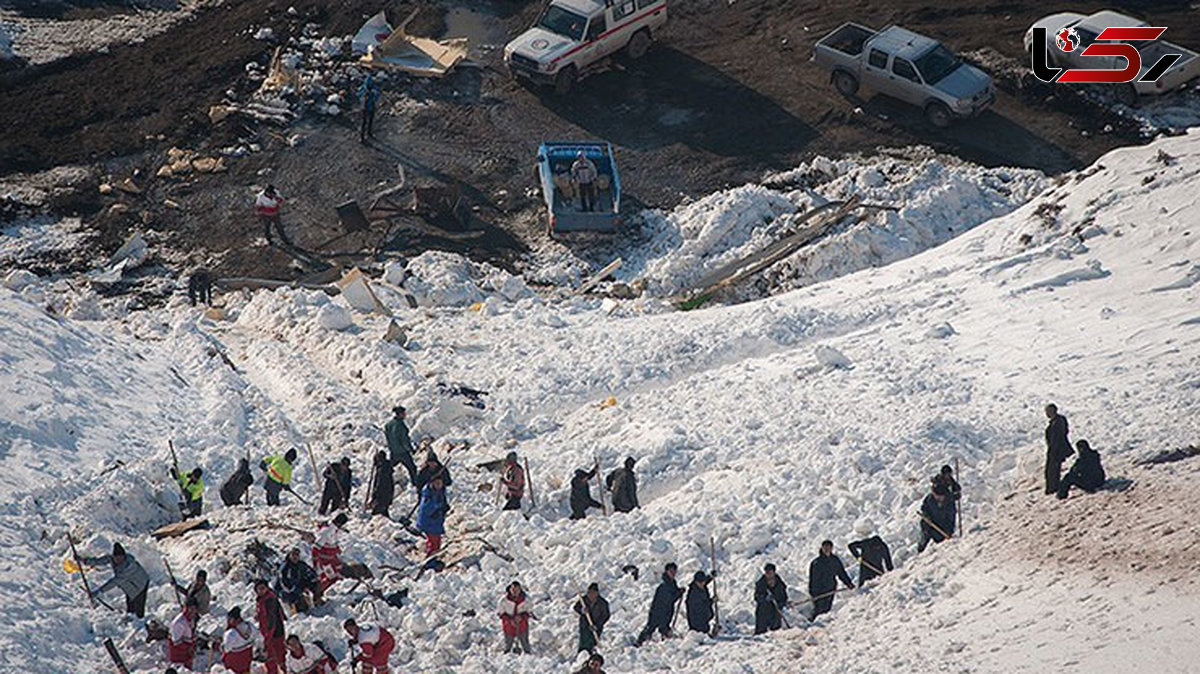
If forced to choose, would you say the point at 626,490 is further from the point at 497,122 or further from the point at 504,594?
the point at 497,122

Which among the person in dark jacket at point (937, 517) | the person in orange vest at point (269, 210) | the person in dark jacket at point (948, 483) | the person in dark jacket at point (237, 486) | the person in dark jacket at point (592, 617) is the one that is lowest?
the person in orange vest at point (269, 210)

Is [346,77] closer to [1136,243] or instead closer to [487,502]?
[487,502]

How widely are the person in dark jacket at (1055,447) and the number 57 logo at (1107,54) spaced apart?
14.0 m

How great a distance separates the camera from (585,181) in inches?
1006

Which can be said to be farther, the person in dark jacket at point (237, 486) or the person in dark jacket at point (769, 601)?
the person in dark jacket at point (237, 486)

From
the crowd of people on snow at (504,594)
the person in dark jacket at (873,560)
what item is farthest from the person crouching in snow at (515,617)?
the person in dark jacket at (873,560)

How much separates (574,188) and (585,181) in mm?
394

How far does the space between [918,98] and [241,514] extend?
15.9 m

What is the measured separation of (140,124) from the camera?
2917 cm

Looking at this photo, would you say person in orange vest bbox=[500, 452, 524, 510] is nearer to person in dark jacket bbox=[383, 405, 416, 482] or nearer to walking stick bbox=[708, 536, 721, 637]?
person in dark jacket bbox=[383, 405, 416, 482]

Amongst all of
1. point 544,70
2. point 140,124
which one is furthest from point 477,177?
point 140,124

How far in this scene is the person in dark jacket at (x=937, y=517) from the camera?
15.5 m

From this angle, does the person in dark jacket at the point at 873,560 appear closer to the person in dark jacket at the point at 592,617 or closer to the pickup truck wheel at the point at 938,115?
the person in dark jacket at the point at 592,617

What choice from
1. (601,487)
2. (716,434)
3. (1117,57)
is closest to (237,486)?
(601,487)
